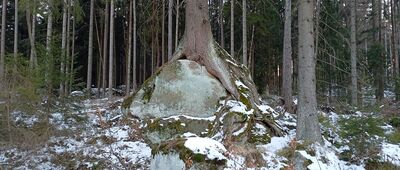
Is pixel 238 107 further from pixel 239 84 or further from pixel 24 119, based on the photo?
pixel 24 119

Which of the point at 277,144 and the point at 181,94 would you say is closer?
the point at 277,144

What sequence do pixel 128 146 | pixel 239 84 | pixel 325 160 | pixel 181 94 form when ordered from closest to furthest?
pixel 325 160
pixel 128 146
pixel 181 94
pixel 239 84

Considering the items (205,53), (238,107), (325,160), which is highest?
(205,53)

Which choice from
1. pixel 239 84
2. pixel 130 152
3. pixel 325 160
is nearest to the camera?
pixel 325 160

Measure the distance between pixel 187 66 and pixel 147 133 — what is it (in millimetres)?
1955

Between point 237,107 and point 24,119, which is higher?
point 237,107

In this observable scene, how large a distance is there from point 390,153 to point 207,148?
5066mm

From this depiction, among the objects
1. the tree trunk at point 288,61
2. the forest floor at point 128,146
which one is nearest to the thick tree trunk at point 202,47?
the forest floor at point 128,146

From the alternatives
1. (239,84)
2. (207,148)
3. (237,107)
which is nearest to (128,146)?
(237,107)

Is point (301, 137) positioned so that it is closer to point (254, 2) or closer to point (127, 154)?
point (127, 154)

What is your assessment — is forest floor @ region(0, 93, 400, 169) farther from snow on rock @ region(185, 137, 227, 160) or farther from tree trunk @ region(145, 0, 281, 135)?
snow on rock @ region(185, 137, 227, 160)

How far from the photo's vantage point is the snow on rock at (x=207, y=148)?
479cm

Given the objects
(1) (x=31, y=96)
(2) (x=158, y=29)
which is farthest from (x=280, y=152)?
(2) (x=158, y=29)

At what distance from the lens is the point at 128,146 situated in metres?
9.52
